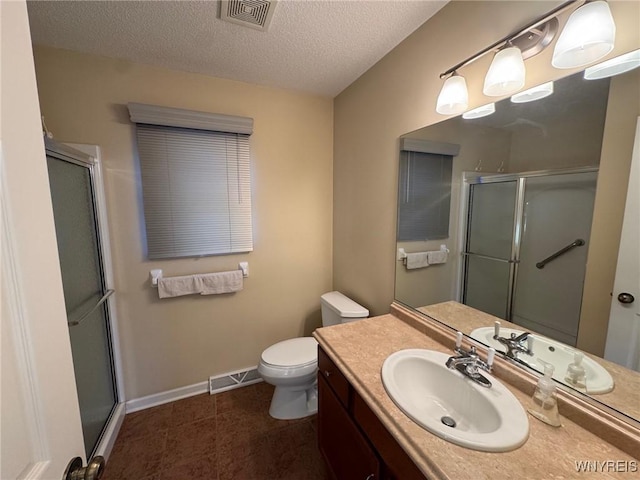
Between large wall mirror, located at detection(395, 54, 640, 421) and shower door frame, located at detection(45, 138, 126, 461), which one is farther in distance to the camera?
shower door frame, located at detection(45, 138, 126, 461)

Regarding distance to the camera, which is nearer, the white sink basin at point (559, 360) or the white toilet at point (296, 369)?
the white sink basin at point (559, 360)

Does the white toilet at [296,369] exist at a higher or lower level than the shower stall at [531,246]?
lower

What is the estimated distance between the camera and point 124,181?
5.48 feet

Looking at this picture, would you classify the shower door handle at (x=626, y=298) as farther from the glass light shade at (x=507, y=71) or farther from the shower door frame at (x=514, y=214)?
the glass light shade at (x=507, y=71)

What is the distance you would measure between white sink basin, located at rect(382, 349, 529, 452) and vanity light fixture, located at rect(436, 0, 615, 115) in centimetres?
107

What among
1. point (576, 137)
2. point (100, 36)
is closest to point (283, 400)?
point (576, 137)

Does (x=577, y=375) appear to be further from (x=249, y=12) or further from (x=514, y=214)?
(x=249, y=12)

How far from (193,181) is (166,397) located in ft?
5.26

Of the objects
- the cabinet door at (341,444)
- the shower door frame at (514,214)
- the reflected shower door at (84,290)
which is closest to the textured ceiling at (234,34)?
the reflected shower door at (84,290)

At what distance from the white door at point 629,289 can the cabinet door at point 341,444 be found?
0.82m

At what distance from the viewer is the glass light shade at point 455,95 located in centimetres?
111

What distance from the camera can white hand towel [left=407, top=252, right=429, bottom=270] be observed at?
1.46m

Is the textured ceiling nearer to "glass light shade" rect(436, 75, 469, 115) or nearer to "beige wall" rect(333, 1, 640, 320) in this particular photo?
"beige wall" rect(333, 1, 640, 320)

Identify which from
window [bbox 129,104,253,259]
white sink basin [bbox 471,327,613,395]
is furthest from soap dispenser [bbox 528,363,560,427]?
window [bbox 129,104,253,259]
